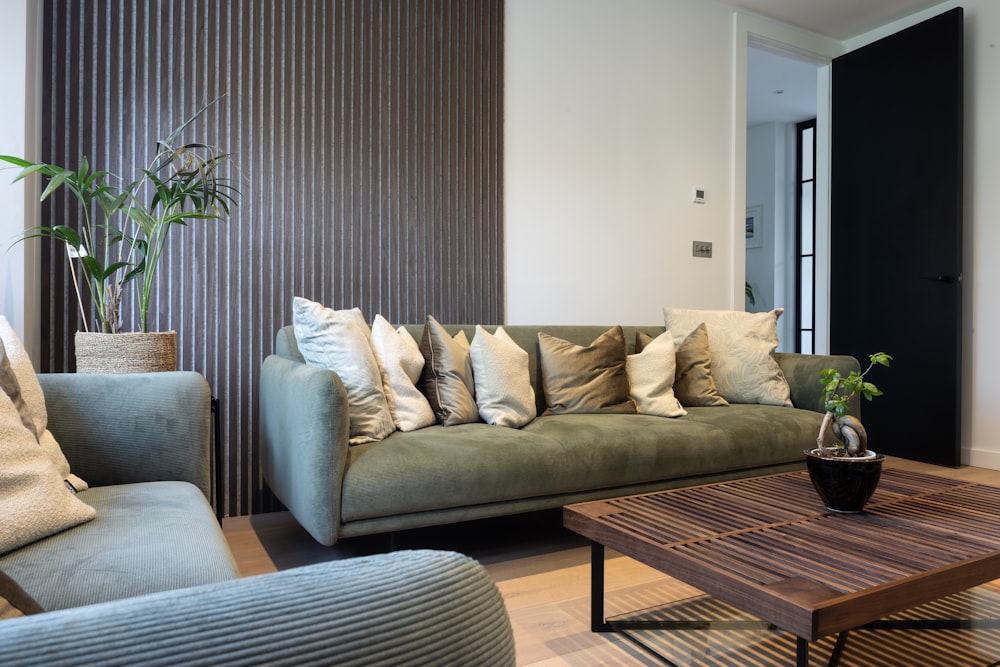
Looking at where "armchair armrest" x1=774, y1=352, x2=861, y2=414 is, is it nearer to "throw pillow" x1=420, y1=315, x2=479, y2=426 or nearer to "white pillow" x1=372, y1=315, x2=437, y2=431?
"throw pillow" x1=420, y1=315, x2=479, y2=426

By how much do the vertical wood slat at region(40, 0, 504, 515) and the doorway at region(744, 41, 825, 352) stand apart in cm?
413

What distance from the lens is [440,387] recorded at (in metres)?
2.57

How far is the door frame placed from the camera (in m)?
4.38

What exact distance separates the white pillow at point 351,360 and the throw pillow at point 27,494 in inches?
39.1

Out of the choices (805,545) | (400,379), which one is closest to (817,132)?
(400,379)

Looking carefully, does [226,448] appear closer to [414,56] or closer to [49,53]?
[49,53]

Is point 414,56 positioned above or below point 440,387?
above

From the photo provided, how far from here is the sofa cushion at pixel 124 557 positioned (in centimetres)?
99

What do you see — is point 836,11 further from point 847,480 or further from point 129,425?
point 129,425

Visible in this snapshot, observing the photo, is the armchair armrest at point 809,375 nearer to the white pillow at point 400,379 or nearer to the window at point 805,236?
the white pillow at point 400,379

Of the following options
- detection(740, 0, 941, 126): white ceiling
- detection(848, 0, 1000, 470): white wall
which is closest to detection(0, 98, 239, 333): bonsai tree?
detection(740, 0, 941, 126): white ceiling

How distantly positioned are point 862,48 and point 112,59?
14.4ft

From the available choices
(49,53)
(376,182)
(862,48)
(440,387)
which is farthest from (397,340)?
(862,48)

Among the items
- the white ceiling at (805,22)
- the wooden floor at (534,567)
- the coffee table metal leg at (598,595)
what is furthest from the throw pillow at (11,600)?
the white ceiling at (805,22)
